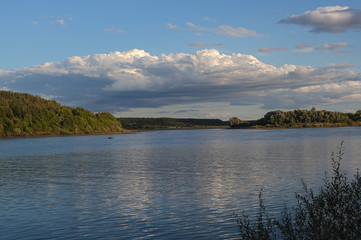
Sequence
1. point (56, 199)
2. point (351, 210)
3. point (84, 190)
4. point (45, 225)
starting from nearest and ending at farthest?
point (351, 210) → point (45, 225) → point (56, 199) → point (84, 190)

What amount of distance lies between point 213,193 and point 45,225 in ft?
44.9

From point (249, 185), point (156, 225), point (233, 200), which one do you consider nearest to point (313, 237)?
point (156, 225)

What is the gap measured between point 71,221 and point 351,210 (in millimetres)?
15356

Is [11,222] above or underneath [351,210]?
underneath

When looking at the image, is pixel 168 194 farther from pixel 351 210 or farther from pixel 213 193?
pixel 351 210

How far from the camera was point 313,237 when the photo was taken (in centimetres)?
1434

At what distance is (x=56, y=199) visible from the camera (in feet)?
95.1

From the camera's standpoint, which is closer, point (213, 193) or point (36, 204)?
point (36, 204)

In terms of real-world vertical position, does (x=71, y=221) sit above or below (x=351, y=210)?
below

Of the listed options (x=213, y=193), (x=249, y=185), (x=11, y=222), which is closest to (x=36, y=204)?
(x=11, y=222)

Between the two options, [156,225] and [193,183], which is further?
[193,183]

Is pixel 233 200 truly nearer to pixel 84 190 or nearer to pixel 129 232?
pixel 129 232

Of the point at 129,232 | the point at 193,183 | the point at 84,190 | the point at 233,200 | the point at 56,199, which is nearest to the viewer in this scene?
the point at 129,232

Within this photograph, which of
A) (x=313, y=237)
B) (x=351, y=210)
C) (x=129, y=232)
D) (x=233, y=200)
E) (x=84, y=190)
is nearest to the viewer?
(x=313, y=237)
